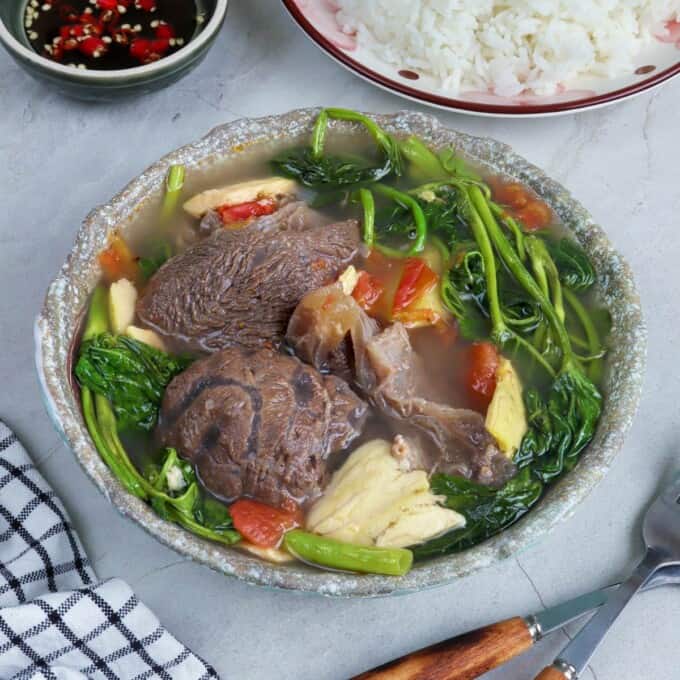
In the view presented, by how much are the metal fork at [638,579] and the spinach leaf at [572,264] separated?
23.1 inches

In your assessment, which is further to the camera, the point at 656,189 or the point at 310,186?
the point at 656,189

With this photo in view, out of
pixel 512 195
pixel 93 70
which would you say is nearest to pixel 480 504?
pixel 512 195

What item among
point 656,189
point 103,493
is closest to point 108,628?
point 103,493

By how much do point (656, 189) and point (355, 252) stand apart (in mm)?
1261

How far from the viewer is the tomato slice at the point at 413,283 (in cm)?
275

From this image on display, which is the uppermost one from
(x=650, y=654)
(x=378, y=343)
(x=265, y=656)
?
(x=378, y=343)

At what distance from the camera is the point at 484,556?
232cm

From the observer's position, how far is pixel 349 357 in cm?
261

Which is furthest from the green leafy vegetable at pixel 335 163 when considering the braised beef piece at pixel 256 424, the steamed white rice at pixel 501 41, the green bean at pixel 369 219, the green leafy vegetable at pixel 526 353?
the braised beef piece at pixel 256 424

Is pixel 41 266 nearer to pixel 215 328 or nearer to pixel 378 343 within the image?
pixel 215 328

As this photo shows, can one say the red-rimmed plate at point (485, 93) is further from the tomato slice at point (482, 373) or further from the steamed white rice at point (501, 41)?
the tomato slice at point (482, 373)

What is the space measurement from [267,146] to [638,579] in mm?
1563

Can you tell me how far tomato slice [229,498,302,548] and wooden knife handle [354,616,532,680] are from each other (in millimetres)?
373

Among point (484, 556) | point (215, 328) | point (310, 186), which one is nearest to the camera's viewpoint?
point (484, 556)
